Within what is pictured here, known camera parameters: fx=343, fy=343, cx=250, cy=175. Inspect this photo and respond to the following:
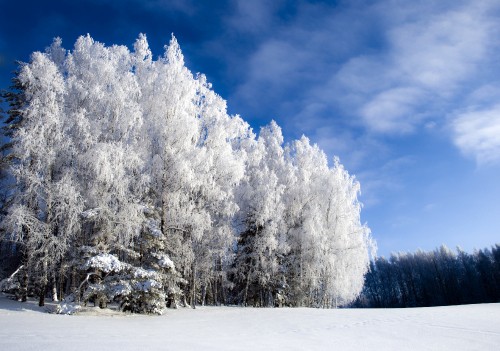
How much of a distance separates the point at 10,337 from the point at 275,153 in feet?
81.0

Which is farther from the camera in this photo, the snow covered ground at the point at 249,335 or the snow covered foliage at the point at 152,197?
the snow covered foliage at the point at 152,197

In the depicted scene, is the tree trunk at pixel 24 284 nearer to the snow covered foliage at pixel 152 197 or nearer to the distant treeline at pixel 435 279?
the snow covered foliage at pixel 152 197

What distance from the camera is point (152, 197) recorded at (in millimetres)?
18375

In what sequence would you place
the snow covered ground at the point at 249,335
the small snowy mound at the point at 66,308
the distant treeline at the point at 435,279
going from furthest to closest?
the distant treeline at the point at 435,279 < the small snowy mound at the point at 66,308 < the snow covered ground at the point at 249,335

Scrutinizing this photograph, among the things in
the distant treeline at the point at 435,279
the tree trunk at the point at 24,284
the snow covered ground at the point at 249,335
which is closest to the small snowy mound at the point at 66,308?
the snow covered ground at the point at 249,335

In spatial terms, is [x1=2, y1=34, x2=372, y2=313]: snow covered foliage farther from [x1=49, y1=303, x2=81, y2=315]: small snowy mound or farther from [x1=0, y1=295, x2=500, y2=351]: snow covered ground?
[x1=0, y1=295, x2=500, y2=351]: snow covered ground

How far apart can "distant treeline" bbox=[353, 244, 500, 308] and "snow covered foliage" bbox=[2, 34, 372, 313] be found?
38.0 metres

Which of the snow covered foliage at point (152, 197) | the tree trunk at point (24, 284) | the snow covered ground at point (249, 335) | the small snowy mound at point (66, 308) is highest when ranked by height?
the snow covered foliage at point (152, 197)

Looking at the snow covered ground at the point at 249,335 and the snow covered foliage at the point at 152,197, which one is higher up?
the snow covered foliage at the point at 152,197

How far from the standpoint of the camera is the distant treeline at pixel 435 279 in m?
65.8

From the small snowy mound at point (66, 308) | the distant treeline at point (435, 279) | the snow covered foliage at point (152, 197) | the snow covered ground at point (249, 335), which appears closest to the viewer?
the snow covered ground at point (249, 335)

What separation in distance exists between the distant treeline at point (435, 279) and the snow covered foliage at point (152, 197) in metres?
38.0

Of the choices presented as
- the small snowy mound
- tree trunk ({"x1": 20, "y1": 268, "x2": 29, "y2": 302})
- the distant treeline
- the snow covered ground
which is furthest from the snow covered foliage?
the distant treeline

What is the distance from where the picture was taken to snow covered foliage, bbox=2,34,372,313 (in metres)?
13.9
